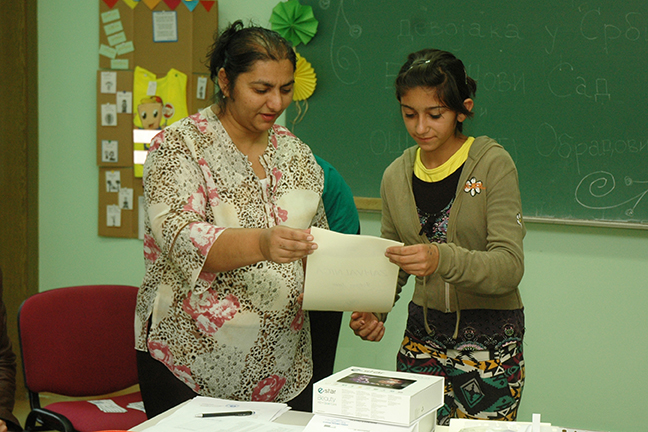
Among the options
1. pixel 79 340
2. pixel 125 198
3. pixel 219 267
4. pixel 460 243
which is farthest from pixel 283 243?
pixel 125 198

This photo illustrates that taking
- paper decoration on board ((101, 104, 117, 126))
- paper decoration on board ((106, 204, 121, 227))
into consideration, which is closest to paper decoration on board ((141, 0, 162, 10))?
paper decoration on board ((101, 104, 117, 126))

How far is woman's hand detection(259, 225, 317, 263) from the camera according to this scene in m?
1.39

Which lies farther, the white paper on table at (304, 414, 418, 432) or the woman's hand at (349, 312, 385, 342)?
the woman's hand at (349, 312, 385, 342)

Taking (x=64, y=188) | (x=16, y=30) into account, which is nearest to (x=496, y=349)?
(x=64, y=188)

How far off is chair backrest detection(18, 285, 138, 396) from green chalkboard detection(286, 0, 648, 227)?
4.12 feet

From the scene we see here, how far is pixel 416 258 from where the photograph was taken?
1.46 meters

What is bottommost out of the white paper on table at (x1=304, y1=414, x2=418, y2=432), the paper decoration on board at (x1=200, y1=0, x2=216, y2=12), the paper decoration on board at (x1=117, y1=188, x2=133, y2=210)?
the white paper on table at (x1=304, y1=414, x2=418, y2=432)

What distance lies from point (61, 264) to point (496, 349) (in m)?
2.83

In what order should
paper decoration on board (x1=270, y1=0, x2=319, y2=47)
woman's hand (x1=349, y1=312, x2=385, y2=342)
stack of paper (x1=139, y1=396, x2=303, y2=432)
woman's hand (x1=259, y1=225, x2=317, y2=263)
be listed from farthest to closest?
paper decoration on board (x1=270, y1=0, x2=319, y2=47)
woman's hand (x1=349, y1=312, x2=385, y2=342)
woman's hand (x1=259, y1=225, x2=317, y2=263)
stack of paper (x1=139, y1=396, x2=303, y2=432)

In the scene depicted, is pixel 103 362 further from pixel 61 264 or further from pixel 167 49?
pixel 167 49

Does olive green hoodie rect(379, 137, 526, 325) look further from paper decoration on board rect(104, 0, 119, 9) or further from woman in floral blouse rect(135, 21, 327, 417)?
paper decoration on board rect(104, 0, 119, 9)

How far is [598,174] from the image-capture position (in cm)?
262

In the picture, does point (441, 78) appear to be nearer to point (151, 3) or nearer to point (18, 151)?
point (151, 3)

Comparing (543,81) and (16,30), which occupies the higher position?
(16,30)
